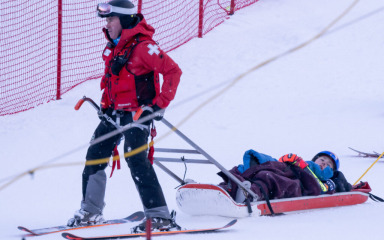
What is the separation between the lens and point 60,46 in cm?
991

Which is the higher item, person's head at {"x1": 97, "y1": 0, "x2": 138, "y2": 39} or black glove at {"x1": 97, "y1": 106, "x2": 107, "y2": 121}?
person's head at {"x1": 97, "y1": 0, "x2": 138, "y2": 39}

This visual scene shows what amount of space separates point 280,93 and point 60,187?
4.93 metres

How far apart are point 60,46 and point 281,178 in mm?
5612

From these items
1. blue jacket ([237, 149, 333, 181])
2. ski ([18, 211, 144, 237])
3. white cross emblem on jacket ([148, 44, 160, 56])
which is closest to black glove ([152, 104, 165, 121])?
white cross emblem on jacket ([148, 44, 160, 56])

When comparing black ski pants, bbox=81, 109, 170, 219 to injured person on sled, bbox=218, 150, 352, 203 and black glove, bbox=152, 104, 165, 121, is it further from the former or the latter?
injured person on sled, bbox=218, 150, 352, 203

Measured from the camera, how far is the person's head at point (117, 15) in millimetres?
4566

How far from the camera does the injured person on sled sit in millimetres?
5156

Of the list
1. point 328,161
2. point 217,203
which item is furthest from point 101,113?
point 328,161

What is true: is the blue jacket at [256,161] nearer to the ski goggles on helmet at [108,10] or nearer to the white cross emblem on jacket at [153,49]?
the white cross emblem on jacket at [153,49]

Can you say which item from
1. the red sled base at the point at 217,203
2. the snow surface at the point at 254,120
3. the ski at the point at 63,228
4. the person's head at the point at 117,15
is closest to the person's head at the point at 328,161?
the snow surface at the point at 254,120

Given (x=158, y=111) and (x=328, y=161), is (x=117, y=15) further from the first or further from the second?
(x=328, y=161)

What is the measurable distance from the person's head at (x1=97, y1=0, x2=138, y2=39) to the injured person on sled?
4.61 feet

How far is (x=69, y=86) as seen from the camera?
10.5 meters

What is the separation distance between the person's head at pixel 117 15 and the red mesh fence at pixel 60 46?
5.24m
